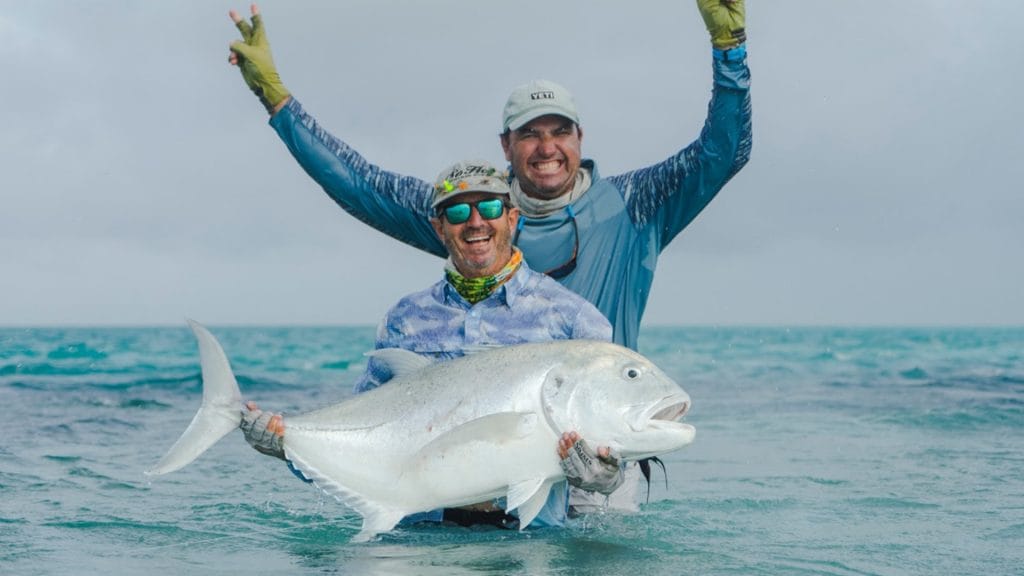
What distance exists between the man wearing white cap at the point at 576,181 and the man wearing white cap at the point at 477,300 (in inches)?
38.1

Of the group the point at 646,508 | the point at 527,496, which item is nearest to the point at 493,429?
the point at 527,496

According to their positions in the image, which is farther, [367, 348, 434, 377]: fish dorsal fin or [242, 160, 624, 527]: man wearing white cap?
[242, 160, 624, 527]: man wearing white cap

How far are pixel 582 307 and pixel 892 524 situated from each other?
3.68 m

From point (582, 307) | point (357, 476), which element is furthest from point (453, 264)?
point (357, 476)

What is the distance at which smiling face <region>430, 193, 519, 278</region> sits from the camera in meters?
5.80

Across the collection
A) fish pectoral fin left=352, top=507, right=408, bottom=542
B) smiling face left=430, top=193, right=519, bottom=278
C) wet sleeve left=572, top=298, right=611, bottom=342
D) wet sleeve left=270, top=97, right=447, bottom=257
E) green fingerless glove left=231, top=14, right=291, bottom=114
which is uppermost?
green fingerless glove left=231, top=14, right=291, bottom=114

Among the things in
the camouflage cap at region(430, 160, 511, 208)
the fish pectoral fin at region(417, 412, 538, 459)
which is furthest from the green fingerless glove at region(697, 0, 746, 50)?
the fish pectoral fin at region(417, 412, 538, 459)

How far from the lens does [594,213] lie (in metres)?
7.08

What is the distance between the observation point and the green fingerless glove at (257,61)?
7145 mm

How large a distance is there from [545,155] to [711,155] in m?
1.00

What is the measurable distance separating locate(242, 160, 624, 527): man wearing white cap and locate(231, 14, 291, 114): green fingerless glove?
1837mm

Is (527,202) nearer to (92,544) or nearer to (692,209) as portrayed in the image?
(692,209)

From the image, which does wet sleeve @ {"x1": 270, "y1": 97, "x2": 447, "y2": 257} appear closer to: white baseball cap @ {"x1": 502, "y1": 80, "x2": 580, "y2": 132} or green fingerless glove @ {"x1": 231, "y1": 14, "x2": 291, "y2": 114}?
green fingerless glove @ {"x1": 231, "y1": 14, "x2": 291, "y2": 114}

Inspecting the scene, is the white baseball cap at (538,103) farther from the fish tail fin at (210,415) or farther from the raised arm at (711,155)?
the fish tail fin at (210,415)
